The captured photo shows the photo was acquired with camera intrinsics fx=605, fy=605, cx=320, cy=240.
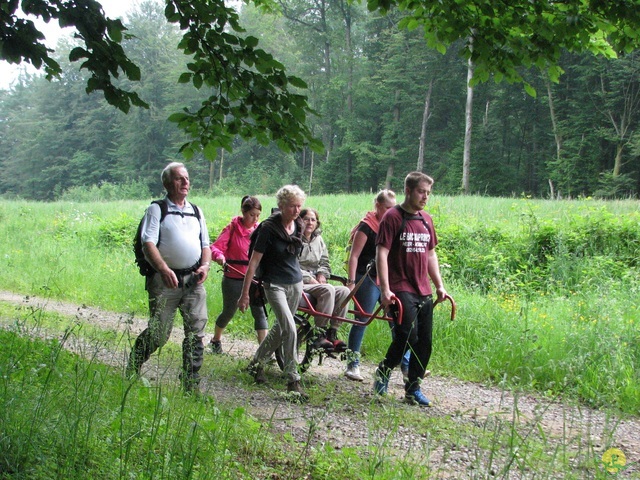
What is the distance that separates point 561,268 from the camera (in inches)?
426

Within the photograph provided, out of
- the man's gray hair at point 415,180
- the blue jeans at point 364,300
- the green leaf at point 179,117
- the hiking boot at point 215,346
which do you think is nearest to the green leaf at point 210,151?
the green leaf at point 179,117

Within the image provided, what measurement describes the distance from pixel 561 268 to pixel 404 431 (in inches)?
291

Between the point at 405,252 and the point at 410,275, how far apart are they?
205mm

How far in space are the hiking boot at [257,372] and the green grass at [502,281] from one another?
137cm

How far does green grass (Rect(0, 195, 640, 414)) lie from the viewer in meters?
6.20

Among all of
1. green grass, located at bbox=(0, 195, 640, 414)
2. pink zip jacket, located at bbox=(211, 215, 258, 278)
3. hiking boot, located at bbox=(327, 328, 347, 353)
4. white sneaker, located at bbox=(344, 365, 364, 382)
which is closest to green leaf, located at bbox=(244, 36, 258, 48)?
pink zip jacket, located at bbox=(211, 215, 258, 278)

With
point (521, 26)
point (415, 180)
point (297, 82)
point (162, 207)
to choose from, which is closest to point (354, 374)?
point (415, 180)

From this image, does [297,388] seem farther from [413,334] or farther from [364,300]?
[364,300]

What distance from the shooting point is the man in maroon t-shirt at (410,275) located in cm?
520

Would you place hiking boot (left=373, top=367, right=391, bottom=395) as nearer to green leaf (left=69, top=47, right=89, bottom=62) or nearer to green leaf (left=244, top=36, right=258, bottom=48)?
green leaf (left=244, top=36, right=258, bottom=48)

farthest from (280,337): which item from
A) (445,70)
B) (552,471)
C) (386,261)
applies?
(445,70)

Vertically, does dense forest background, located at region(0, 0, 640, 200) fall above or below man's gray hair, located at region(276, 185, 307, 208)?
above

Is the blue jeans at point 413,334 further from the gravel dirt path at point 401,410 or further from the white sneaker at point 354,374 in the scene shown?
the white sneaker at point 354,374

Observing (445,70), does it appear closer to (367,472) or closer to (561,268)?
(561,268)
